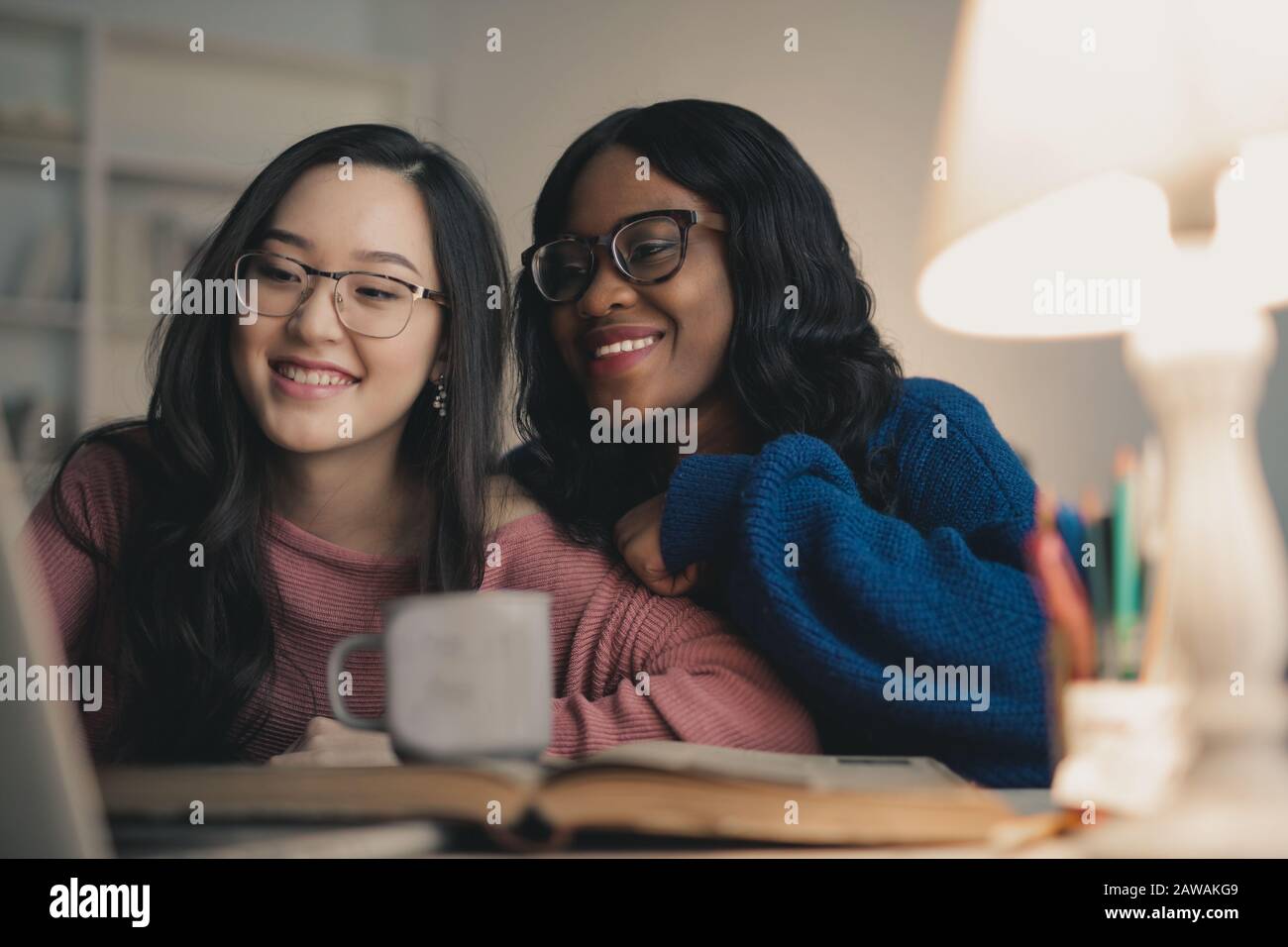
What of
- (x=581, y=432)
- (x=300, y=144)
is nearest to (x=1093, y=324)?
(x=581, y=432)

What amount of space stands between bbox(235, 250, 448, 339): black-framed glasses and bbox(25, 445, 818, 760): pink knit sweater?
8.6 inches

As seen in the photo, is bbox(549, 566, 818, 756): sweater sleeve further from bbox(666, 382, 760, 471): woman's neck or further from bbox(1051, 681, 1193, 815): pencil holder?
bbox(1051, 681, 1193, 815): pencil holder

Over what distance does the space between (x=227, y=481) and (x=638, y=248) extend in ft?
1.54

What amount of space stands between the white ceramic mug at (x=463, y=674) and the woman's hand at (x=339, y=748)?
16cm

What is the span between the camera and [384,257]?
107cm

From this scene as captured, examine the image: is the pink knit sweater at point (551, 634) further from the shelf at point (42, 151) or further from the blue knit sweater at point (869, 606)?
the shelf at point (42, 151)

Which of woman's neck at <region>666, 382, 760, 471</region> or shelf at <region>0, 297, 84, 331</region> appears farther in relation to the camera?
shelf at <region>0, 297, 84, 331</region>

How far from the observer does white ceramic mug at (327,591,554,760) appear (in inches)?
22.8

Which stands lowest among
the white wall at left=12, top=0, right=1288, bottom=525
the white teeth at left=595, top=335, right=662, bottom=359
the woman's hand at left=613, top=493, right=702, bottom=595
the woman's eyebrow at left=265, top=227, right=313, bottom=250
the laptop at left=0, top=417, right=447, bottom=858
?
the laptop at left=0, top=417, right=447, bottom=858

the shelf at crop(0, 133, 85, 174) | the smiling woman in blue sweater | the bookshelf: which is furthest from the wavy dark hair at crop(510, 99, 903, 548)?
the shelf at crop(0, 133, 85, 174)

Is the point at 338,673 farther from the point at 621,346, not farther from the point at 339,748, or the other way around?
the point at 621,346

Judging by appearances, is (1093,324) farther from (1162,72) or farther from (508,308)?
(508,308)

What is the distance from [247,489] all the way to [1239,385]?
903 millimetres

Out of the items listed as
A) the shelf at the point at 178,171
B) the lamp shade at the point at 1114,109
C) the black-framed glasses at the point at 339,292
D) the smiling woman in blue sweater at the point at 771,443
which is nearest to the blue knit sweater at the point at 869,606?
the smiling woman in blue sweater at the point at 771,443
